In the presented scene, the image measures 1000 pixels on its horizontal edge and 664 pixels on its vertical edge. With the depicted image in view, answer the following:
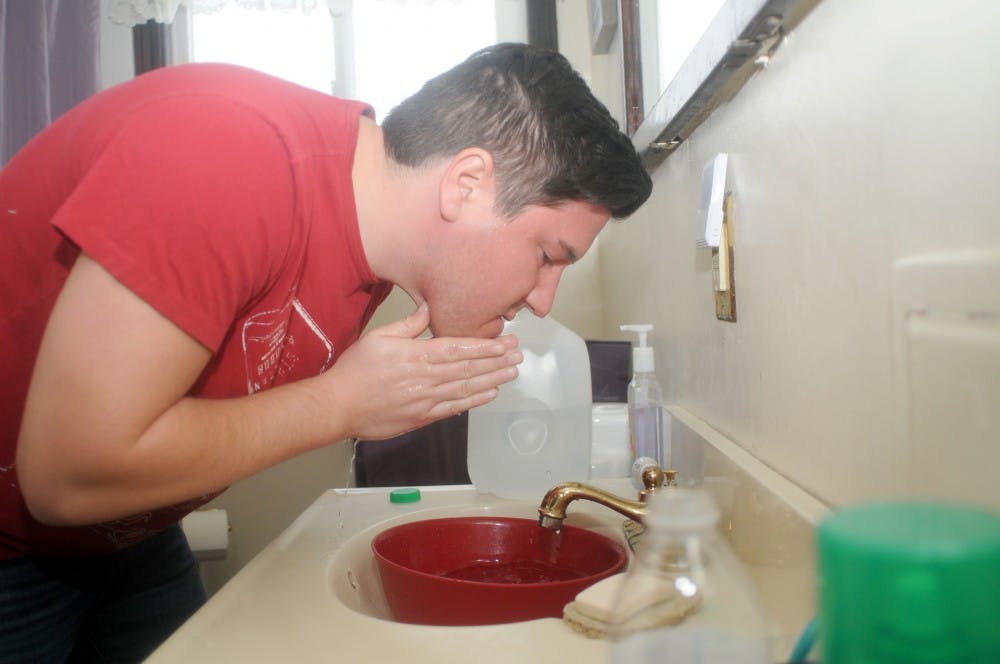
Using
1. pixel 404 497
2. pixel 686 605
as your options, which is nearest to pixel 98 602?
pixel 404 497

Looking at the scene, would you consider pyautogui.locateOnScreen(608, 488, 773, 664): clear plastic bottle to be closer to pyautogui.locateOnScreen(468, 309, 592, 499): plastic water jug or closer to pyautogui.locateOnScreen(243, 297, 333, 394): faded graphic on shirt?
pyautogui.locateOnScreen(243, 297, 333, 394): faded graphic on shirt

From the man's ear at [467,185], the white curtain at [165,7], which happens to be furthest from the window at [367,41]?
the man's ear at [467,185]

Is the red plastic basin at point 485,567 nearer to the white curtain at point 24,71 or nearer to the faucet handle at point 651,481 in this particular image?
the faucet handle at point 651,481

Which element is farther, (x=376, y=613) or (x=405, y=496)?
(x=405, y=496)

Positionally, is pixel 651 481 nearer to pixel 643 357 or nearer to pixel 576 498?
pixel 576 498

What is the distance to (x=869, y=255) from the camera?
20.6 inches

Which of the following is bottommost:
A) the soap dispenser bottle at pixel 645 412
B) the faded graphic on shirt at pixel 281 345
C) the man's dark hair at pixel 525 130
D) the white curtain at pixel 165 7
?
the soap dispenser bottle at pixel 645 412

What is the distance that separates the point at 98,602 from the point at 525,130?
0.81m

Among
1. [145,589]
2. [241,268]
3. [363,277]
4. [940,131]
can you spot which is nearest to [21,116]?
[145,589]

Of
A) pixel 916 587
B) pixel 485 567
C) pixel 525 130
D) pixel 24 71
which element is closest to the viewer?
pixel 916 587

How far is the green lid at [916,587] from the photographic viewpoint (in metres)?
0.20

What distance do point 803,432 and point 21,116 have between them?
200 centimetres

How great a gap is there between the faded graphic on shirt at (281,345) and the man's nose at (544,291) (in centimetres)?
24

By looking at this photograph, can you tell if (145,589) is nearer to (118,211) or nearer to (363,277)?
(363,277)
